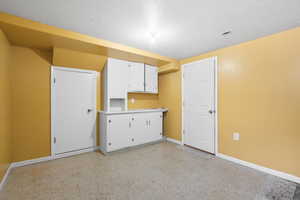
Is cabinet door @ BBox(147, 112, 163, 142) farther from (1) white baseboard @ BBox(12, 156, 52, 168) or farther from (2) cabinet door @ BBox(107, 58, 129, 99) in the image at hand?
(1) white baseboard @ BBox(12, 156, 52, 168)

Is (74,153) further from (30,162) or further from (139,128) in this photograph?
(139,128)

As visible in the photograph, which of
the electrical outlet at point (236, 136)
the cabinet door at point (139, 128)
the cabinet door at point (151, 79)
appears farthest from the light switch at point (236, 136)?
Answer: the cabinet door at point (151, 79)

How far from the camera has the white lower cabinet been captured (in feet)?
9.33

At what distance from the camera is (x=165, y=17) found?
1743mm

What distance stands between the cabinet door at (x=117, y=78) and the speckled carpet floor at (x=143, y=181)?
1418mm

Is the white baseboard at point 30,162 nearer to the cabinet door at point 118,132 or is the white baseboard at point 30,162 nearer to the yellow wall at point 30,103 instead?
the yellow wall at point 30,103

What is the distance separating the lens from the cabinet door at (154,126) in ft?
11.4

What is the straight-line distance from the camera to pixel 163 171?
2.19 metres

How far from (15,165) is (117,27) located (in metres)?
2.89

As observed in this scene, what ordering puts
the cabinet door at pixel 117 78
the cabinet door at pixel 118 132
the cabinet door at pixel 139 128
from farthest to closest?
the cabinet door at pixel 139 128 < the cabinet door at pixel 117 78 < the cabinet door at pixel 118 132

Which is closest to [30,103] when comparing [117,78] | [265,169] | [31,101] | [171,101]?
[31,101]

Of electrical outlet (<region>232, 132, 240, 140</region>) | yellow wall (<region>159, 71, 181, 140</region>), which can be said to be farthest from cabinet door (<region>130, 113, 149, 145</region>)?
electrical outlet (<region>232, 132, 240, 140</region>)

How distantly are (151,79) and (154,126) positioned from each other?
4.26 ft

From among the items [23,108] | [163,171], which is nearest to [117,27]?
[23,108]
